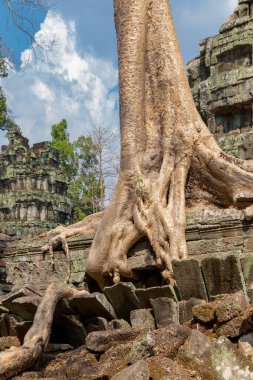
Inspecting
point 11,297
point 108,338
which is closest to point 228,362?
point 108,338

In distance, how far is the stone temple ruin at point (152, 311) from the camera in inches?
131

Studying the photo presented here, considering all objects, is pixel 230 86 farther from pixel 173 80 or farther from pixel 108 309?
pixel 108 309

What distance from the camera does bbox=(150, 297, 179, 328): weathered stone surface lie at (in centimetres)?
444

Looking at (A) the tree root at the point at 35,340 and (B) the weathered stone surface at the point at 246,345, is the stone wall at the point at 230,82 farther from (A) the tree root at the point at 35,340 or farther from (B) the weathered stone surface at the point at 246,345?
(B) the weathered stone surface at the point at 246,345

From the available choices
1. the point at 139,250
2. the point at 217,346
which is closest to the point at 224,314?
the point at 217,346

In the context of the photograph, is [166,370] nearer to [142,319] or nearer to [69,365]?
[69,365]

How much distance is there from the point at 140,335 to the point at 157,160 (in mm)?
2800

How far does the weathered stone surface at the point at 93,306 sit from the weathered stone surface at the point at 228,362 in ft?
5.56

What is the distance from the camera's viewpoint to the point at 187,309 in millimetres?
4375

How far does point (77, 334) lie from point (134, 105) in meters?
2.71

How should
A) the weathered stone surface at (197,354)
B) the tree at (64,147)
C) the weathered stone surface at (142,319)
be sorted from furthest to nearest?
the tree at (64,147) < the weathered stone surface at (142,319) < the weathered stone surface at (197,354)

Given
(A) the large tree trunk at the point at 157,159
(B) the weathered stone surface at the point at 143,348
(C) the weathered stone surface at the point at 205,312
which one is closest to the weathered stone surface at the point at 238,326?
(C) the weathered stone surface at the point at 205,312

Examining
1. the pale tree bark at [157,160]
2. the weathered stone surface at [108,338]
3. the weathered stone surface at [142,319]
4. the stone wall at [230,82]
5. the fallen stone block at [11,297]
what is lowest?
the weathered stone surface at [108,338]

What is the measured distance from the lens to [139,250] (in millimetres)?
5762
